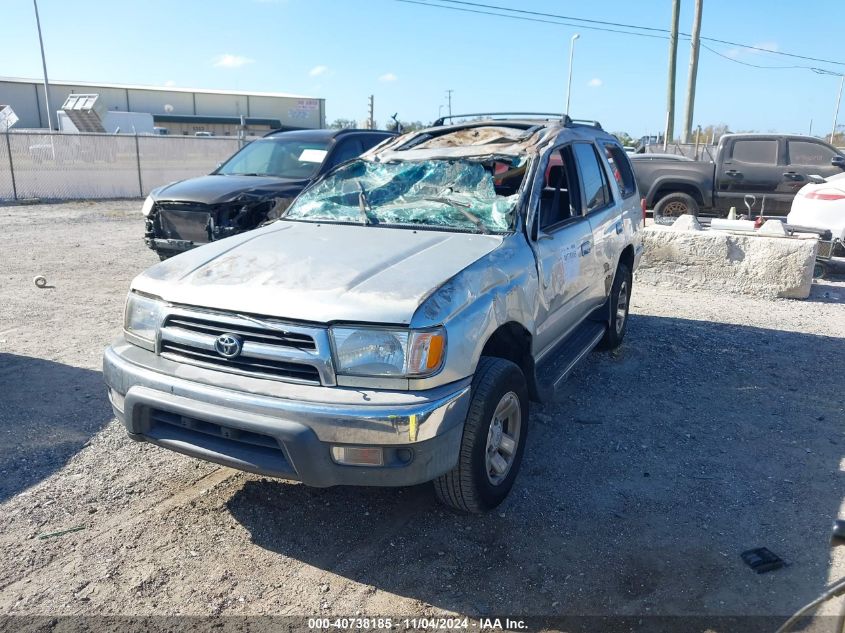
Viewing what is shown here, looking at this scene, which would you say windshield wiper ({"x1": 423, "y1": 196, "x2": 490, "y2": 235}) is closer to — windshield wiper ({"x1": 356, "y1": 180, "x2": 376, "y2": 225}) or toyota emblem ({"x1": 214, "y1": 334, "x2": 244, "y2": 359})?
windshield wiper ({"x1": 356, "y1": 180, "x2": 376, "y2": 225})

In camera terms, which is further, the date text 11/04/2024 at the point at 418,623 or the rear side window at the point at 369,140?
the rear side window at the point at 369,140

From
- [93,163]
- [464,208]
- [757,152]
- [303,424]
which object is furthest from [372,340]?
[93,163]

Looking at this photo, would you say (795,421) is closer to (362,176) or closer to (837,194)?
(362,176)

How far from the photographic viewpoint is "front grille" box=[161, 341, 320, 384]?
294cm

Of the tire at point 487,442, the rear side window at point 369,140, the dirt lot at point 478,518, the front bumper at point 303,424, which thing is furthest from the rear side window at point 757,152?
the front bumper at point 303,424

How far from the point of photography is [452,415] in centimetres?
294

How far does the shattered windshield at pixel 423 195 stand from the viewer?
4082mm

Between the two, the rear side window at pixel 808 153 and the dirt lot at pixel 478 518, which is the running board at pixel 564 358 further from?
the rear side window at pixel 808 153

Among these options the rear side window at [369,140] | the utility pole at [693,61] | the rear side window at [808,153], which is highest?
the utility pole at [693,61]

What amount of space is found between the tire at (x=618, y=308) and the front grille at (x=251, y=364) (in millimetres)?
3413

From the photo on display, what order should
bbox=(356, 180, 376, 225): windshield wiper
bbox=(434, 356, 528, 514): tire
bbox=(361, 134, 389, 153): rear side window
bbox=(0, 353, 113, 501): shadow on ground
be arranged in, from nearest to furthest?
bbox=(434, 356, 528, 514): tire
bbox=(0, 353, 113, 501): shadow on ground
bbox=(356, 180, 376, 225): windshield wiper
bbox=(361, 134, 389, 153): rear side window

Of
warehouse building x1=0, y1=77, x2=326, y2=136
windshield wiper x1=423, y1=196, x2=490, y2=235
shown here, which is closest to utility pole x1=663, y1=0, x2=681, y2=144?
windshield wiper x1=423, y1=196, x2=490, y2=235

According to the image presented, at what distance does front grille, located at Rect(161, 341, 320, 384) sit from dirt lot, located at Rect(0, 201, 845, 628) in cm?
90

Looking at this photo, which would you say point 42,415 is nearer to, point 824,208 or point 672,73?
point 824,208
